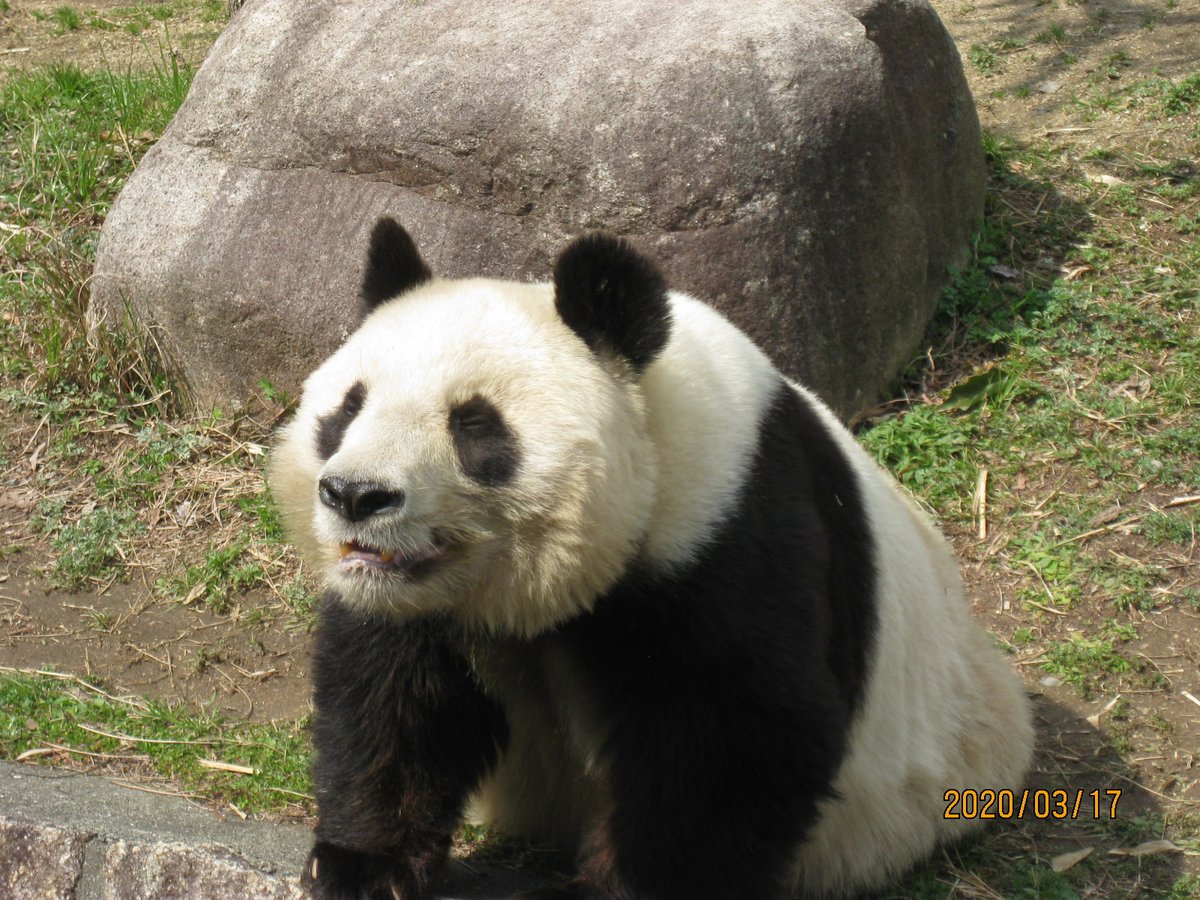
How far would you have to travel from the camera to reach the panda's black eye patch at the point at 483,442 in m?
2.94

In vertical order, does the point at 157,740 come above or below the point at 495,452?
below

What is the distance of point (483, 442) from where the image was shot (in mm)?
2965

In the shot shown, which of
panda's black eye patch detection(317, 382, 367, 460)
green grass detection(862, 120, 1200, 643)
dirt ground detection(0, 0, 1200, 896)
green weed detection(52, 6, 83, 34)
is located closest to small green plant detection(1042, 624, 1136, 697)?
dirt ground detection(0, 0, 1200, 896)

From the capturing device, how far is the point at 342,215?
594 centimetres

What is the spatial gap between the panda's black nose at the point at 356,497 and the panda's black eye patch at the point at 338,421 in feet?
1.03

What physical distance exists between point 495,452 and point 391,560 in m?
0.34

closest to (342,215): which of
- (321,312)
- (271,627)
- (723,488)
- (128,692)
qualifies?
(321,312)

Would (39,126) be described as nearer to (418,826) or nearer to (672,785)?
(418,826)

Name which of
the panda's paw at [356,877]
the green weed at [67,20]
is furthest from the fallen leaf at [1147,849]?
the green weed at [67,20]

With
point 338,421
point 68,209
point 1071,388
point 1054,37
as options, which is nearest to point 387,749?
point 338,421

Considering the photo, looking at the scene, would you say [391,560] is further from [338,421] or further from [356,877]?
[356,877]

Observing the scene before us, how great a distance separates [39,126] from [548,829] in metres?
Answer: 5.91
